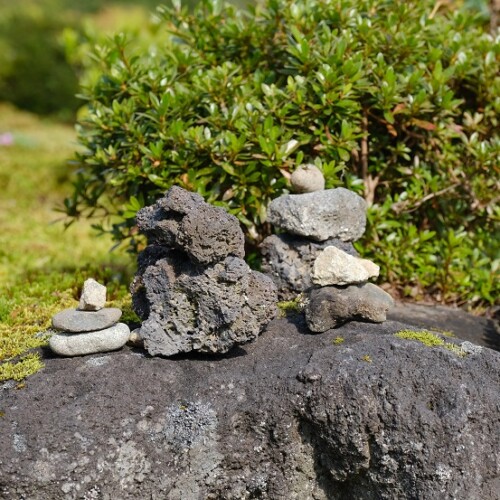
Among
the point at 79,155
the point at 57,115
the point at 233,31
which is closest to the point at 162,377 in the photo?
the point at 79,155

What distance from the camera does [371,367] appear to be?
337 cm

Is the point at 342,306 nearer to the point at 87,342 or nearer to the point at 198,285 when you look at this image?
the point at 198,285

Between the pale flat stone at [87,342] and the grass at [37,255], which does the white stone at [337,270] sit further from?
the grass at [37,255]

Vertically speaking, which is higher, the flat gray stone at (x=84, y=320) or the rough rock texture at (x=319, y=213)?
the rough rock texture at (x=319, y=213)

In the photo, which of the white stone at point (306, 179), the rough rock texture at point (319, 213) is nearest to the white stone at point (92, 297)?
the rough rock texture at point (319, 213)

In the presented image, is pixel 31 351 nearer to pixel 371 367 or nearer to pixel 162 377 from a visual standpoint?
pixel 162 377

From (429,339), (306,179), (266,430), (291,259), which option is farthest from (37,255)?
(429,339)

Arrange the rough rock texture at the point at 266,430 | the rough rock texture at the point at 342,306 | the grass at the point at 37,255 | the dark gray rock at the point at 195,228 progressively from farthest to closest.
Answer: the grass at the point at 37,255 → the rough rock texture at the point at 342,306 → the dark gray rock at the point at 195,228 → the rough rock texture at the point at 266,430

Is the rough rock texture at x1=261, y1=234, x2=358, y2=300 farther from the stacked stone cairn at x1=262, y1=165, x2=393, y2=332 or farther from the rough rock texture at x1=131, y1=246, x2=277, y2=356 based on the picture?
the rough rock texture at x1=131, y1=246, x2=277, y2=356

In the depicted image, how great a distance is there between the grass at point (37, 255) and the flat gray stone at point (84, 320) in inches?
10.1

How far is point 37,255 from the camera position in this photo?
7.00 meters

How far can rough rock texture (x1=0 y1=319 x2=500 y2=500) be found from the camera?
10.3 feet

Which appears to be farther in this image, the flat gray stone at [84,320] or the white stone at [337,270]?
the white stone at [337,270]

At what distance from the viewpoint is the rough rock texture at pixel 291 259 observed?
4430mm
